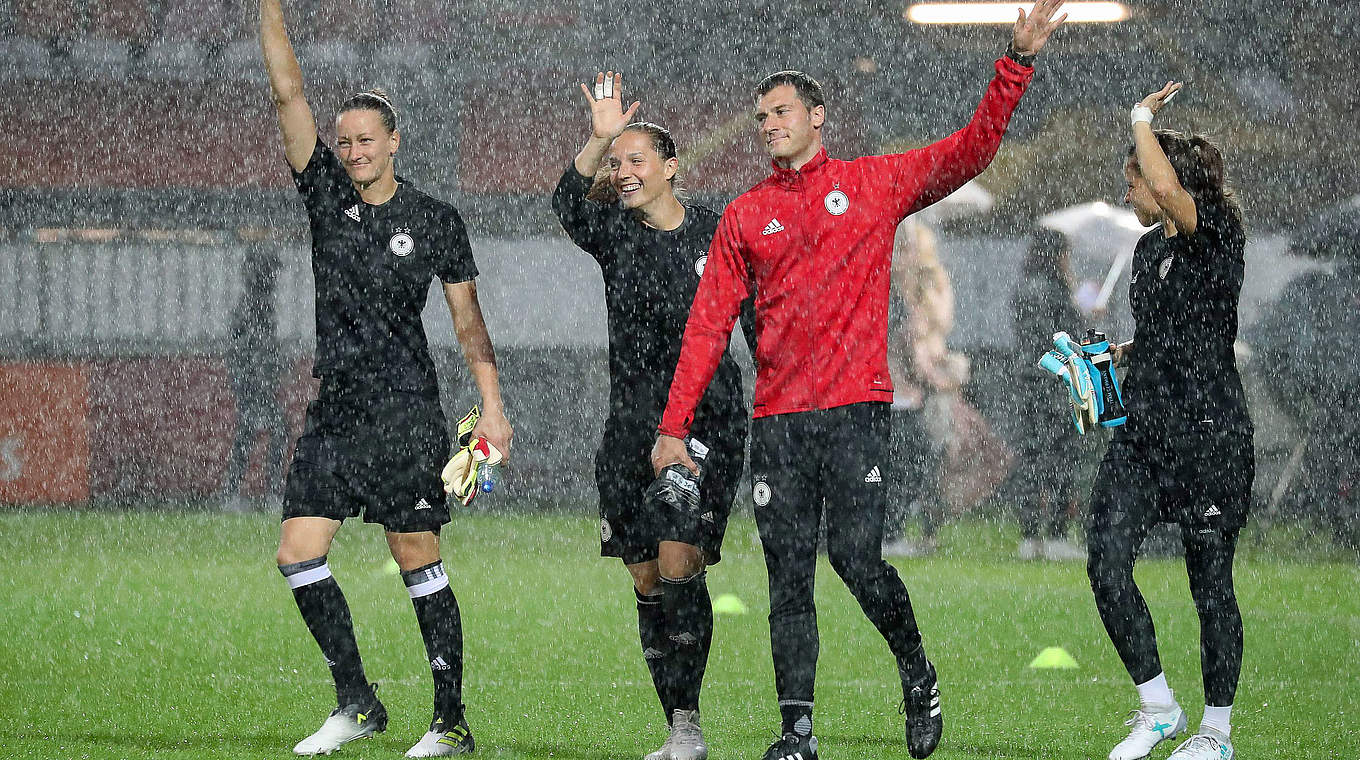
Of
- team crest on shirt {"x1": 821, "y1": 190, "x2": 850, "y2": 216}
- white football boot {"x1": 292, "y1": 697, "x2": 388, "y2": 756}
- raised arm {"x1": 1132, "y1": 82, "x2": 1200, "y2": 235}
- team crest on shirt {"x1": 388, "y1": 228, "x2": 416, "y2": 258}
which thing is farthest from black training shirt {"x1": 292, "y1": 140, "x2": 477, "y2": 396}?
raised arm {"x1": 1132, "y1": 82, "x2": 1200, "y2": 235}

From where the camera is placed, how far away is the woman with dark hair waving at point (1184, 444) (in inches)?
179

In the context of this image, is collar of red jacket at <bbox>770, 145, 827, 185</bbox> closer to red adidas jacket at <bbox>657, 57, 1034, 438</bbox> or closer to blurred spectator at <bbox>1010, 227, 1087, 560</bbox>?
red adidas jacket at <bbox>657, 57, 1034, 438</bbox>

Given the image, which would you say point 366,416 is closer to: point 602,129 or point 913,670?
point 602,129

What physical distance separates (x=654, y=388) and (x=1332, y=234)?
883cm

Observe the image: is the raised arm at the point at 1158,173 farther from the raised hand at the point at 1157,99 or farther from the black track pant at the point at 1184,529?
the black track pant at the point at 1184,529

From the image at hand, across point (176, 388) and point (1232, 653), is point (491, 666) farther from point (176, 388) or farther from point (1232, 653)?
point (176, 388)

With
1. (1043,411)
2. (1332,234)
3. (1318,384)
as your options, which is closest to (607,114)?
(1043,411)

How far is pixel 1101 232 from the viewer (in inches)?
502

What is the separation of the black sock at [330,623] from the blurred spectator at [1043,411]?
6.32 metres

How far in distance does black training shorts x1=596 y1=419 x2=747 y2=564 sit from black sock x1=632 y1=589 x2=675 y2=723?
0.15m

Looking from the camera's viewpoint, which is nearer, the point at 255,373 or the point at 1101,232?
the point at 1101,232

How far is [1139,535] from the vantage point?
4656 millimetres

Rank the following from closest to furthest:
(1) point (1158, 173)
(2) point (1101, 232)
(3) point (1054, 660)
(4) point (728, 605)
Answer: (1) point (1158, 173)
(3) point (1054, 660)
(4) point (728, 605)
(2) point (1101, 232)

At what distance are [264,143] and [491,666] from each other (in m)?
7.65
